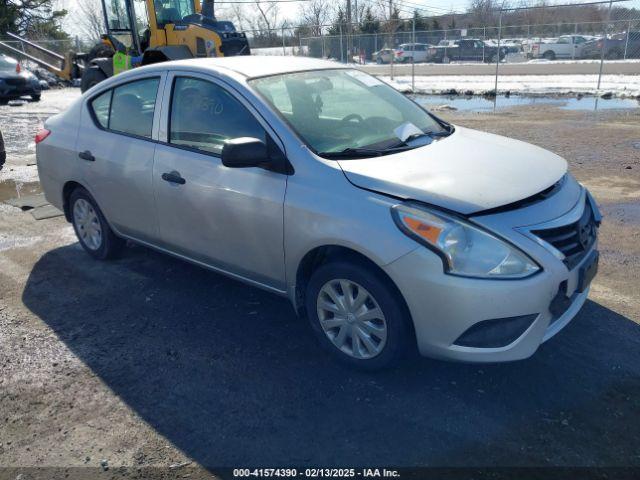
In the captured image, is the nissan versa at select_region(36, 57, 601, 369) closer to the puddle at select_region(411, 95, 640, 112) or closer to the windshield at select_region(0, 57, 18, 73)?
the puddle at select_region(411, 95, 640, 112)

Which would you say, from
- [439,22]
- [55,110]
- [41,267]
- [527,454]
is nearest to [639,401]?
[527,454]

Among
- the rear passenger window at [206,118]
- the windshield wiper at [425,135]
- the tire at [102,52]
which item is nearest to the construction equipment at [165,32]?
the tire at [102,52]

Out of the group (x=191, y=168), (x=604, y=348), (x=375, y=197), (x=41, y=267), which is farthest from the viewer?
(x=41, y=267)

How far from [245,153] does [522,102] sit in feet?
48.6

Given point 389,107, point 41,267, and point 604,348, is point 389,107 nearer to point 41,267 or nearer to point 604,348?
point 604,348

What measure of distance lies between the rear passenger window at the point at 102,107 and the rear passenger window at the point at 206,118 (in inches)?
37.8

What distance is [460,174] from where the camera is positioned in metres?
3.39

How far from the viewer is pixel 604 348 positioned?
364cm

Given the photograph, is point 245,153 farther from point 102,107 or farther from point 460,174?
point 102,107

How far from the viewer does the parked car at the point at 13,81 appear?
59.6 ft

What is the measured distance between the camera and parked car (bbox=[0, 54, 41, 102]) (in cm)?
1816

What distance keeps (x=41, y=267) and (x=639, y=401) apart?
481cm

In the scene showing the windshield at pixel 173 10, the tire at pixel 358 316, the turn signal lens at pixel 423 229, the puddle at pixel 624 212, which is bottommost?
the puddle at pixel 624 212

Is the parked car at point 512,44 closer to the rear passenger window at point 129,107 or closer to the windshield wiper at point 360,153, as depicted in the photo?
the rear passenger window at point 129,107
